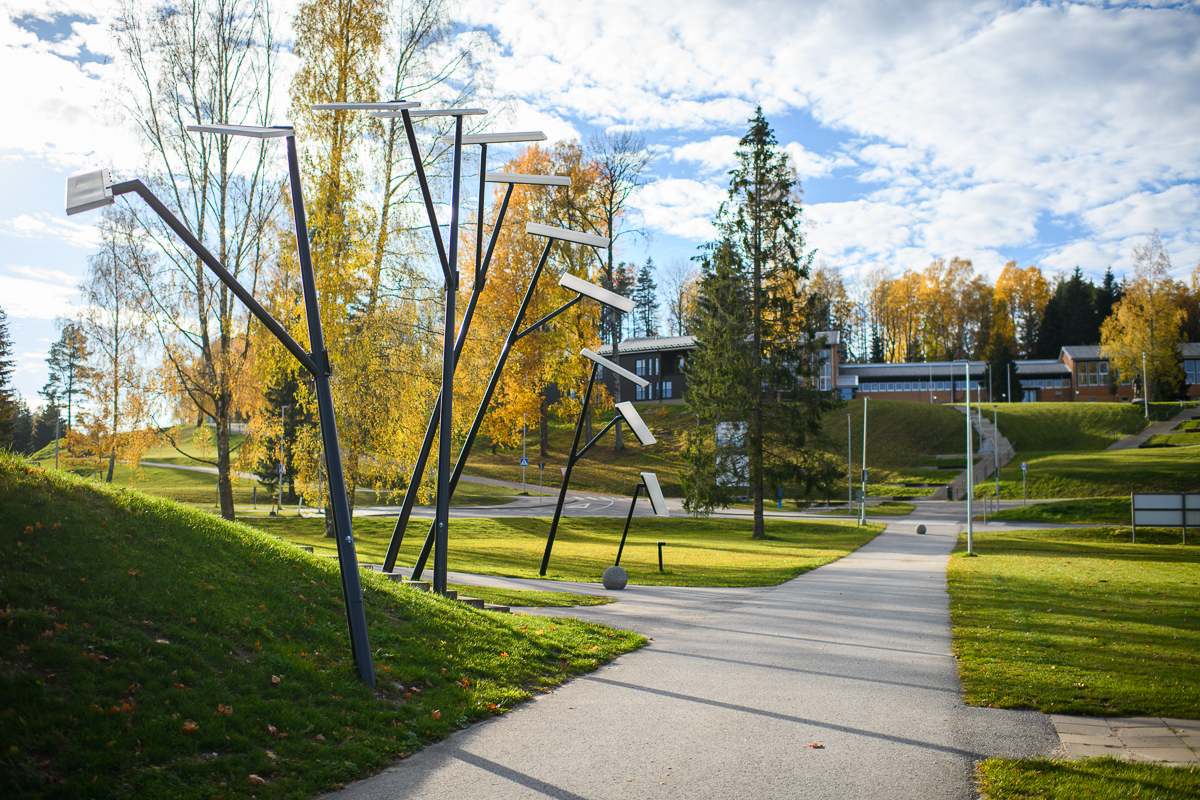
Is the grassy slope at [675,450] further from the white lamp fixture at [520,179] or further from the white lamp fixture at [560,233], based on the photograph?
the white lamp fixture at [520,179]

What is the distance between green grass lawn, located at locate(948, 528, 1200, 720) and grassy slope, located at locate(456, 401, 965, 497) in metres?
27.5

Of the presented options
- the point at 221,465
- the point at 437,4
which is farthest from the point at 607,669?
the point at 437,4

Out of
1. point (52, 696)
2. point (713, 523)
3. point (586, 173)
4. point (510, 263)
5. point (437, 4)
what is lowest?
point (713, 523)

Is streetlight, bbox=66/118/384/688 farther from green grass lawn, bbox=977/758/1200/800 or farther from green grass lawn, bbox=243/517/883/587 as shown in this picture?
green grass lawn, bbox=243/517/883/587

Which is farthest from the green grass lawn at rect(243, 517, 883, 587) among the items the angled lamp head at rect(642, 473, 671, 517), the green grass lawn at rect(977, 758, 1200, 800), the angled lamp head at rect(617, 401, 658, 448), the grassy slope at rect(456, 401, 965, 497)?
the grassy slope at rect(456, 401, 965, 497)

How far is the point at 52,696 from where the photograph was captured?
4.19 metres

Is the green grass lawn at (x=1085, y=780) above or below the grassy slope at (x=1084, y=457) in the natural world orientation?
below

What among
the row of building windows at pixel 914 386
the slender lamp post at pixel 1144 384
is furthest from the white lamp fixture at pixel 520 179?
the row of building windows at pixel 914 386

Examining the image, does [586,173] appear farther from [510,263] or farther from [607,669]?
[607,669]

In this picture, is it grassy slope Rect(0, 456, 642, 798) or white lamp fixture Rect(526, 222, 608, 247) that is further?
white lamp fixture Rect(526, 222, 608, 247)

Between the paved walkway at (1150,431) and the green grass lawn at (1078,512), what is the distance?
63.9 feet

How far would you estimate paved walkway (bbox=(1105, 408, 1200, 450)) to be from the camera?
52844 millimetres

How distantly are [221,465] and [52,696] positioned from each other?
13.8m

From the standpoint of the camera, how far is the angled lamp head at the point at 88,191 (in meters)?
4.74
